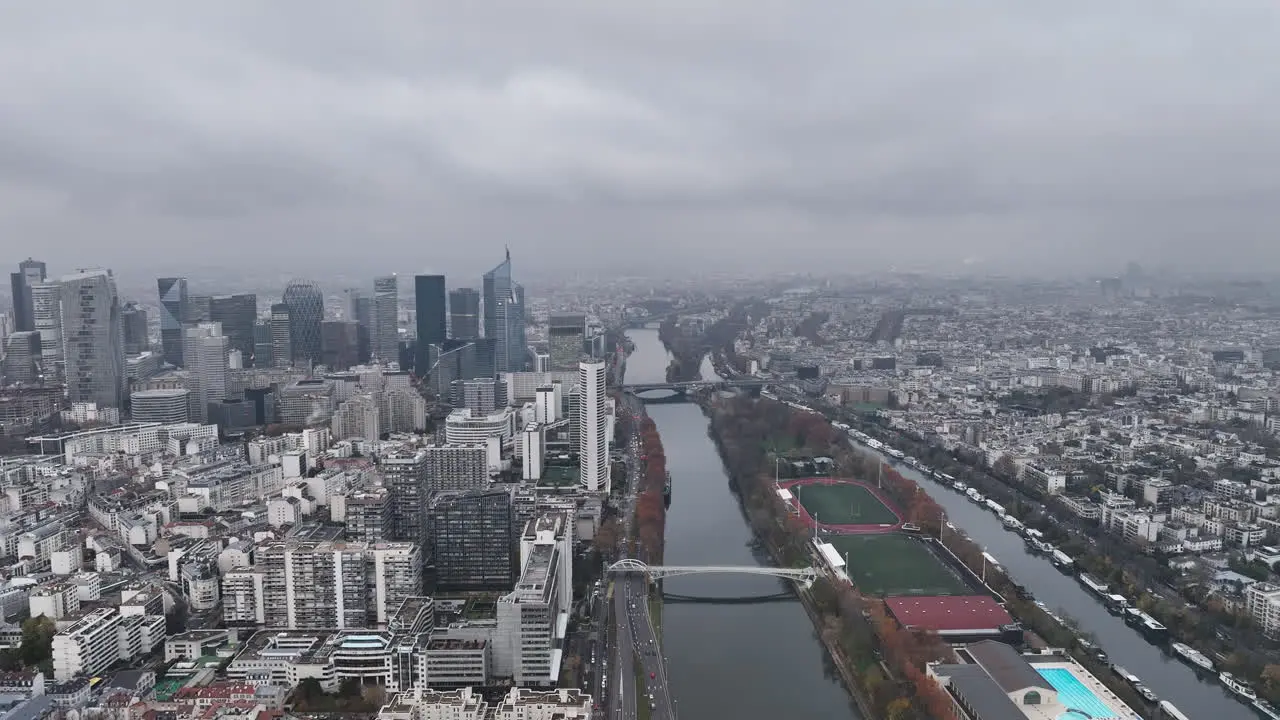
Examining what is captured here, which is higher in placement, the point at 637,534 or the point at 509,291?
the point at 509,291

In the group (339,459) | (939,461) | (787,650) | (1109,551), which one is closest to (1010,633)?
(787,650)

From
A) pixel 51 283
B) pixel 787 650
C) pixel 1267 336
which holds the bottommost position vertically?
pixel 787 650

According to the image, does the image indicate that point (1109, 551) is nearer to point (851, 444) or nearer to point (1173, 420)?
point (851, 444)

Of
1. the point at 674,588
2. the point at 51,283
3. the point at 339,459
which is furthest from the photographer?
the point at 51,283

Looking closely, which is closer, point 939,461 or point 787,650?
point 787,650

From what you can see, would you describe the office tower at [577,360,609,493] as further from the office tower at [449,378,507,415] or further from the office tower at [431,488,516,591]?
→ the office tower at [449,378,507,415]

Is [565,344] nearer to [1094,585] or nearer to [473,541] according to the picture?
[473,541]

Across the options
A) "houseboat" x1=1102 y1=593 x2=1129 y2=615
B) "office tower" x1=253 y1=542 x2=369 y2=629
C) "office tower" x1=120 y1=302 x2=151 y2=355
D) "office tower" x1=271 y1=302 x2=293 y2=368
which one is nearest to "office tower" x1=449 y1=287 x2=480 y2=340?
"office tower" x1=271 y1=302 x2=293 y2=368

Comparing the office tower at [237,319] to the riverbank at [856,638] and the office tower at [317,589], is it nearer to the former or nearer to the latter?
the riverbank at [856,638]
